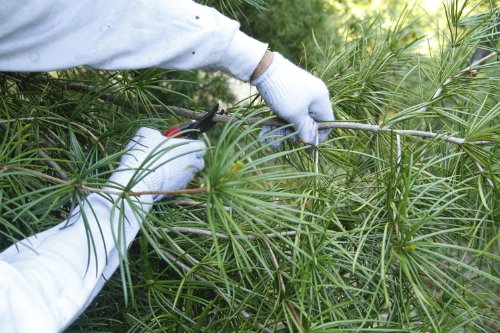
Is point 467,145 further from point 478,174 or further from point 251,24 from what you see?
point 251,24

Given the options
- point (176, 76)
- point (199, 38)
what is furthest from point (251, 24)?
point (199, 38)

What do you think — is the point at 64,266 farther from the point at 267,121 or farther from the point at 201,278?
the point at 267,121

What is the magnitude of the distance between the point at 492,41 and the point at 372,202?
0.36 metres

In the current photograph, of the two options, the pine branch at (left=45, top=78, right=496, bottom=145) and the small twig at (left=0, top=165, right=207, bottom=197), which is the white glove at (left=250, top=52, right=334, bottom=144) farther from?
the small twig at (left=0, top=165, right=207, bottom=197)

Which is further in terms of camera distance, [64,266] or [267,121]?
[267,121]

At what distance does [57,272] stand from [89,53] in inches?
9.6

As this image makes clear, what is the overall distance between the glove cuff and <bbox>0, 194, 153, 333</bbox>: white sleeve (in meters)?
0.22

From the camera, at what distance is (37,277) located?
64 cm

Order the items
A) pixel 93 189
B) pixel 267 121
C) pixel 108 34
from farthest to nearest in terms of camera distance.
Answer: pixel 267 121, pixel 108 34, pixel 93 189

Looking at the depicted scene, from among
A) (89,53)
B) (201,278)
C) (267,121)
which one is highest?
(89,53)

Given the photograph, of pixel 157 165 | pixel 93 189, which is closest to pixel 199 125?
pixel 157 165

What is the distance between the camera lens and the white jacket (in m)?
0.65

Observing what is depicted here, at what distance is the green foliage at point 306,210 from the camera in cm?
62

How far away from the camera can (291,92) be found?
2.68ft
